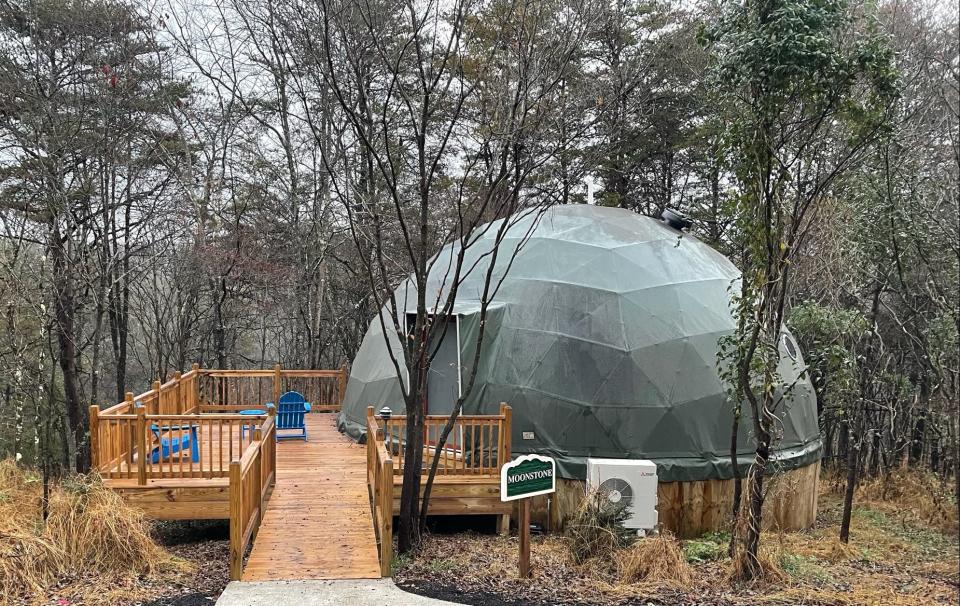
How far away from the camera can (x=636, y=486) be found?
303 inches

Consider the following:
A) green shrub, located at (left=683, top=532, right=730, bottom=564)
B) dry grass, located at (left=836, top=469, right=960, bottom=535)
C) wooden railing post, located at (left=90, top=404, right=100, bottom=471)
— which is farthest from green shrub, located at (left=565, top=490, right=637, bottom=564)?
wooden railing post, located at (left=90, top=404, right=100, bottom=471)

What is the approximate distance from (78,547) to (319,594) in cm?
235

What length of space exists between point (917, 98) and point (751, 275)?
4.20 m

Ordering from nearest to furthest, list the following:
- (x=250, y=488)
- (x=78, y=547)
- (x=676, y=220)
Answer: (x=78, y=547) → (x=250, y=488) → (x=676, y=220)

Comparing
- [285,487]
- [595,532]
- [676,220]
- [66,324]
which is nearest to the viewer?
[595,532]

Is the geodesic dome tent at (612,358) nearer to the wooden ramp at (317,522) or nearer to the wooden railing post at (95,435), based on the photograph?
the wooden ramp at (317,522)

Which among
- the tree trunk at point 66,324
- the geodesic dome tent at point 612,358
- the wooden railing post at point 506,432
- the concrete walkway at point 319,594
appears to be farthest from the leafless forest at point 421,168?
the concrete walkway at point 319,594

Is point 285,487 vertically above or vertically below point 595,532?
above

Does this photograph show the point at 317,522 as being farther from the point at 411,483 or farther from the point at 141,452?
the point at 141,452

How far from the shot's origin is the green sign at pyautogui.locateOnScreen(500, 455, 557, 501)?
5781 millimetres

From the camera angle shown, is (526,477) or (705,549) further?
(705,549)

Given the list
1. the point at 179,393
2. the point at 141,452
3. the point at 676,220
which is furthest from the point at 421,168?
the point at 179,393

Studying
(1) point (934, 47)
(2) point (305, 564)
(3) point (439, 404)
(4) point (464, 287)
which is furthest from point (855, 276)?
(2) point (305, 564)

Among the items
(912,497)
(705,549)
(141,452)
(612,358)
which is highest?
(612,358)
